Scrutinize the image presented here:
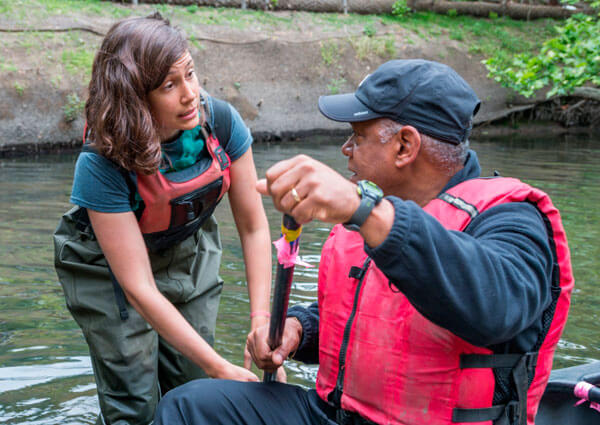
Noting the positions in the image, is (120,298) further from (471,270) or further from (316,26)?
(316,26)

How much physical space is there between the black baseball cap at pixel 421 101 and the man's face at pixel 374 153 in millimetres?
47

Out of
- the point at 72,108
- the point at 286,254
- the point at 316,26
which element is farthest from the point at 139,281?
the point at 316,26

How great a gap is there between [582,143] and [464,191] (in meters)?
15.8

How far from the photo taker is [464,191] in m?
2.15

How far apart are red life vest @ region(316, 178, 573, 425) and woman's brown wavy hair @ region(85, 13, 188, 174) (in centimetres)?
98

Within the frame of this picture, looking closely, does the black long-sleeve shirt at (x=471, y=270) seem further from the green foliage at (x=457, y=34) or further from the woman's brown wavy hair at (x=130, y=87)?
the green foliage at (x=457, y=34)

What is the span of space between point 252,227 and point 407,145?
115cm

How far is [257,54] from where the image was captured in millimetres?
16438

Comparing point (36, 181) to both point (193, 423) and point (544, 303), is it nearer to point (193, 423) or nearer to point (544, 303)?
point (193, 423)

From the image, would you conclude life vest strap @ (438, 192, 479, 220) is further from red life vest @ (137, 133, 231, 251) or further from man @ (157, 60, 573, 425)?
red life vest @ (137, 133, 231, 251)

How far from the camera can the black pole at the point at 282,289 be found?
75.0 inches

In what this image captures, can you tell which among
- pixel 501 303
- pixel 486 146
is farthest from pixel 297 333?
pixel 486 146

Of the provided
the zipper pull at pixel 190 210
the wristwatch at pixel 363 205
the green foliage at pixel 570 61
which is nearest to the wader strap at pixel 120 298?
the zipper pull at pixel 190 210

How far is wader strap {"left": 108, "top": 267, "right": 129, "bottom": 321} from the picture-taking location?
10.0ft
